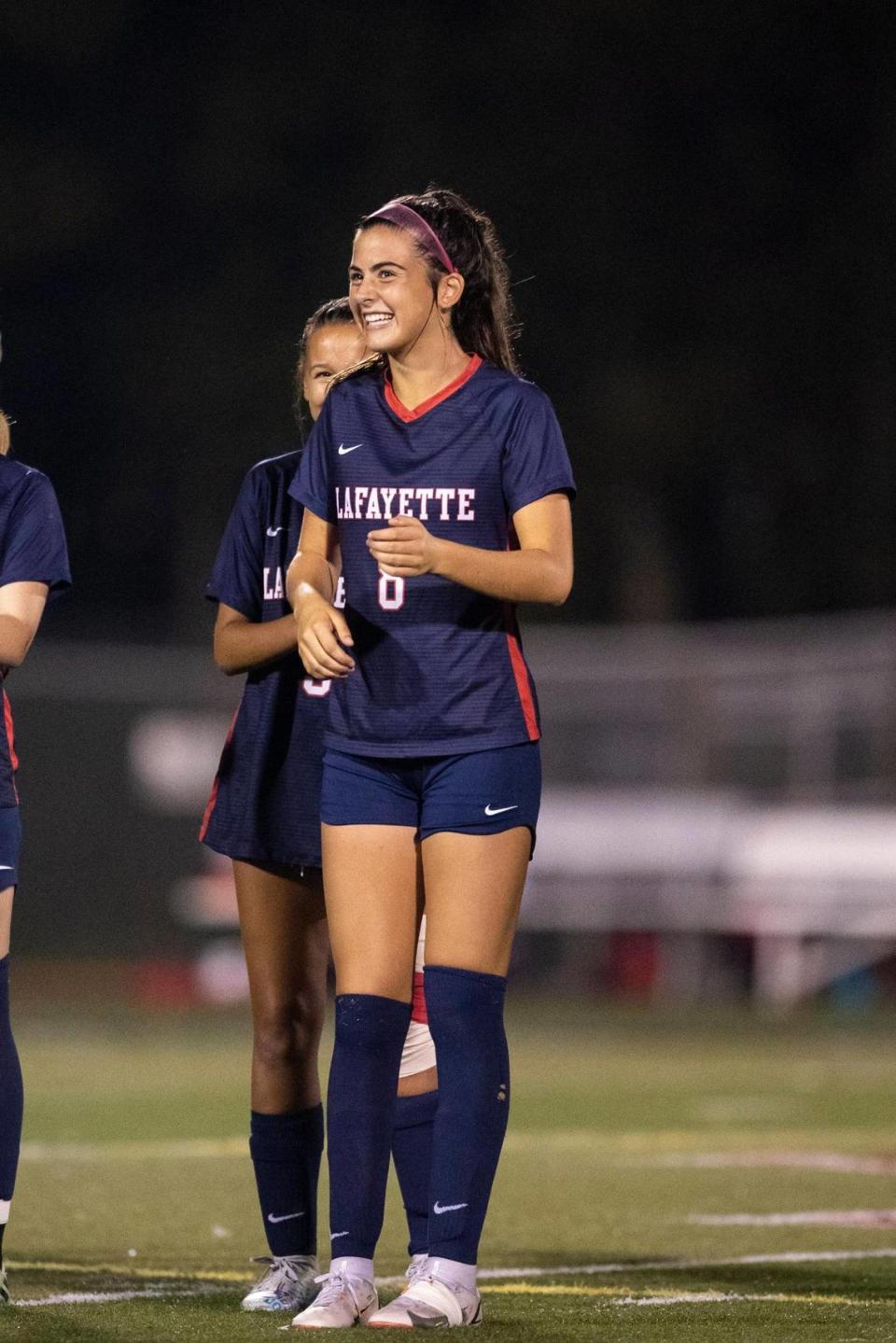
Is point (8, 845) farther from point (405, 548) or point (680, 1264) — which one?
point (680, 1264)

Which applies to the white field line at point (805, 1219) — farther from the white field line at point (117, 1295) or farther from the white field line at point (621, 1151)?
the white field line at point (117, 1295)

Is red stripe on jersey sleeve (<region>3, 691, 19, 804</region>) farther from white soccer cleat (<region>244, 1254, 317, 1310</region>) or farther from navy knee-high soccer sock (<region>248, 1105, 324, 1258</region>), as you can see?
white soccer cleat (<region>244, 1254, 317, 1310</region>)

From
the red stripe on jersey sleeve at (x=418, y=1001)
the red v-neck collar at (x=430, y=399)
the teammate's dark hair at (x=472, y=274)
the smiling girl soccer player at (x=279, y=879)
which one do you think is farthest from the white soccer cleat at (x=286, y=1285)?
the teammate's dark hair at (x=472, y=274)

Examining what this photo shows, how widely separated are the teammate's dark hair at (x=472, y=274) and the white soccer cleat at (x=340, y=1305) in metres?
1.75

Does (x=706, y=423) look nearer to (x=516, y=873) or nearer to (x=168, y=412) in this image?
(x=168, y=412)

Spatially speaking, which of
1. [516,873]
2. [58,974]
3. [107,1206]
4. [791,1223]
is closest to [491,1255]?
[791,1223]

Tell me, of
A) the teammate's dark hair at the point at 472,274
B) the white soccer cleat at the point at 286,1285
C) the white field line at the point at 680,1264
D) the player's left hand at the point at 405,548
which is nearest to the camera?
the player's left hand at the point at 405,548

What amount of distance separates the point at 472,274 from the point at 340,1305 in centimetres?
196

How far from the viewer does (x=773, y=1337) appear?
4.15m

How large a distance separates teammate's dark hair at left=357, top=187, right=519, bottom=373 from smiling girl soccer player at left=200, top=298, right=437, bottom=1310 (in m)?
0.73

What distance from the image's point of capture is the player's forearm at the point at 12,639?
15.4 feet

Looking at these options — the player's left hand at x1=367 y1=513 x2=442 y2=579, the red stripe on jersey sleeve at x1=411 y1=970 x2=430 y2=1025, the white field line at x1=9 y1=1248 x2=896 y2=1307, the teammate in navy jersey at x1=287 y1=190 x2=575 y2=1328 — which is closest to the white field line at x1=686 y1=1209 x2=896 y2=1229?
the white field line at x1=9 y1=1248 x2=896 y2=1307

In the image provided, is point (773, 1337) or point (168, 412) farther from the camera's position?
point (168, 412)

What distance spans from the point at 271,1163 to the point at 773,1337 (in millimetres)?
1298
